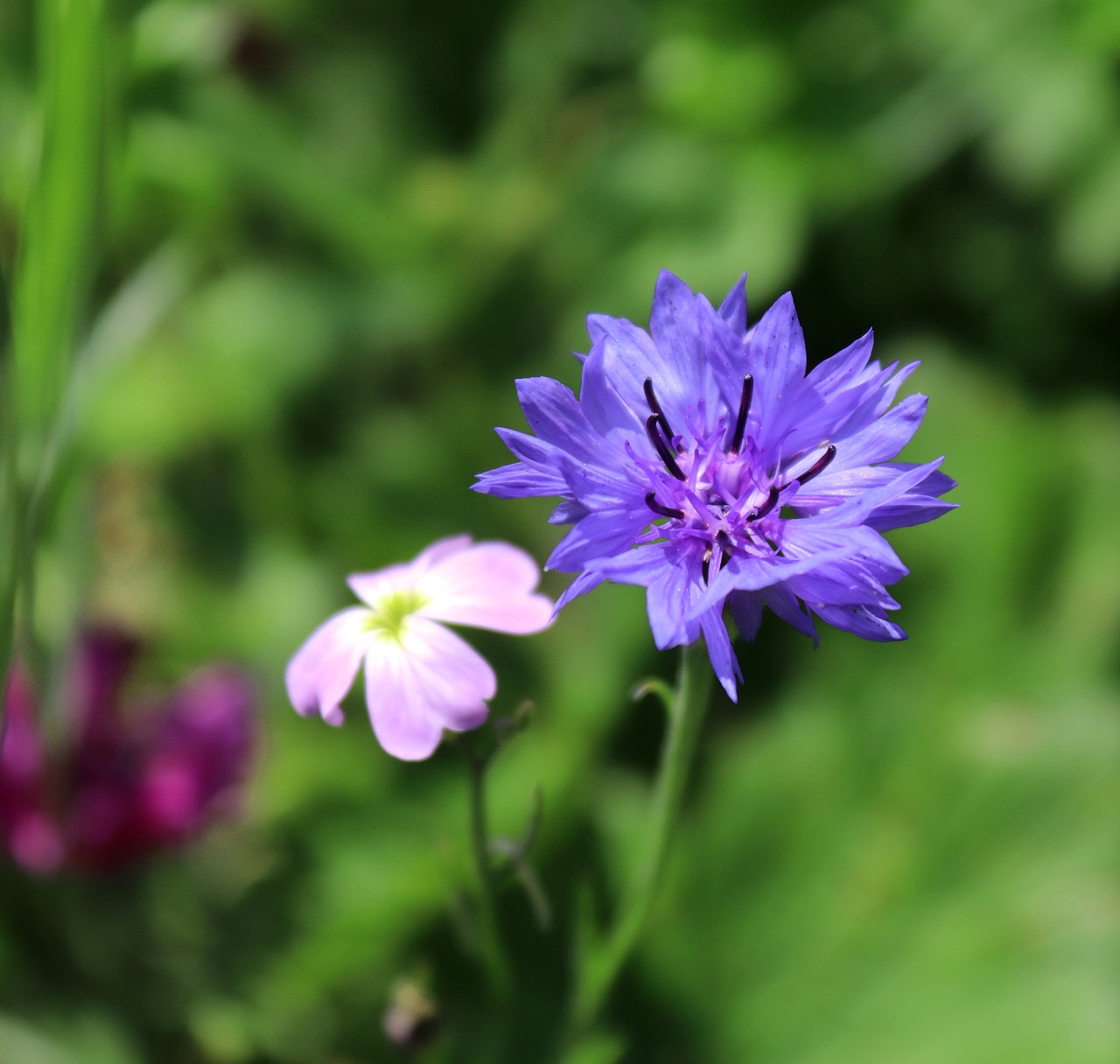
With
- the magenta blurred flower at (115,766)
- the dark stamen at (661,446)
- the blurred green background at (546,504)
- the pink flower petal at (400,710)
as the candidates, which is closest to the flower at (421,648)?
the pink flower petal at (400,710)

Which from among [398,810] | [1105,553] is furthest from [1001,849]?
[398,810]

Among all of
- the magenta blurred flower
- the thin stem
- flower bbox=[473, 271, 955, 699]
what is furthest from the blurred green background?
flower bbox=[473, 271, 955, 699]

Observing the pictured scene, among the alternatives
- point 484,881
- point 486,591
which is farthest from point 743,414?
point 484,881

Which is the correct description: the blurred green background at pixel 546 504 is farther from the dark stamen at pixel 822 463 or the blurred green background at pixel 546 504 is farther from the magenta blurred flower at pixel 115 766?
the dark stamen at pixel 822 463

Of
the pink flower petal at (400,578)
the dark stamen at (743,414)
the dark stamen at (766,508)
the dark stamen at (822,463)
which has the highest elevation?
the pink flower petal at (400,578)

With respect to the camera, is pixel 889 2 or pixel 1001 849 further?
pixel 889 2

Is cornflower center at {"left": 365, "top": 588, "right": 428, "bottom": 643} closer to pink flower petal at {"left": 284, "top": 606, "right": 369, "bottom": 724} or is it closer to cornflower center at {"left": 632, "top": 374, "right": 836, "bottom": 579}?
pink flower petal at {"left": 284, "top": 606, "right": 369, "bottom": 724}

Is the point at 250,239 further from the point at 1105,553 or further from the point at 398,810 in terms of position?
the point at 1105,553
